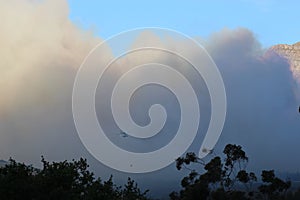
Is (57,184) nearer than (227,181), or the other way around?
(57,184)

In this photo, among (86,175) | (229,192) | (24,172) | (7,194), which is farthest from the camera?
(229,192)

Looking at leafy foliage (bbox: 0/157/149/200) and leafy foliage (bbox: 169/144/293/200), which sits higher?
leafy foliage (bbox: 169/144/293/200)

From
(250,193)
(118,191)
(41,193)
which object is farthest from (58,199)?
(250,193)

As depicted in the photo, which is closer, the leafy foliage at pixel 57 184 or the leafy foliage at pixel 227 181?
the leafy foliage at pixel 57 184

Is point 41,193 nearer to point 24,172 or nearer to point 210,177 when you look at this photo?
point 24,172

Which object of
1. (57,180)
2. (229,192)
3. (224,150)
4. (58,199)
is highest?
(224,150)

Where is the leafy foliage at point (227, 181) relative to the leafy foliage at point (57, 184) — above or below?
above

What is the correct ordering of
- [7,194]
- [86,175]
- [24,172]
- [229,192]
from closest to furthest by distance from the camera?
[7,194], [24,172], [86,175], [229,192]

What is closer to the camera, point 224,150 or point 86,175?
point 86,175

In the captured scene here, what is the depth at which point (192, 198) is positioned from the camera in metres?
57.7

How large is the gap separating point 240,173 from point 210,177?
11.5 ft

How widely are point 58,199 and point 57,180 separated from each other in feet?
7.34

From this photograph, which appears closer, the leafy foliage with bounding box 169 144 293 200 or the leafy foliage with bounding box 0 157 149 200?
the leafy foliage with bounding box 0 157 149 200

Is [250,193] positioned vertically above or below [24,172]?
above
